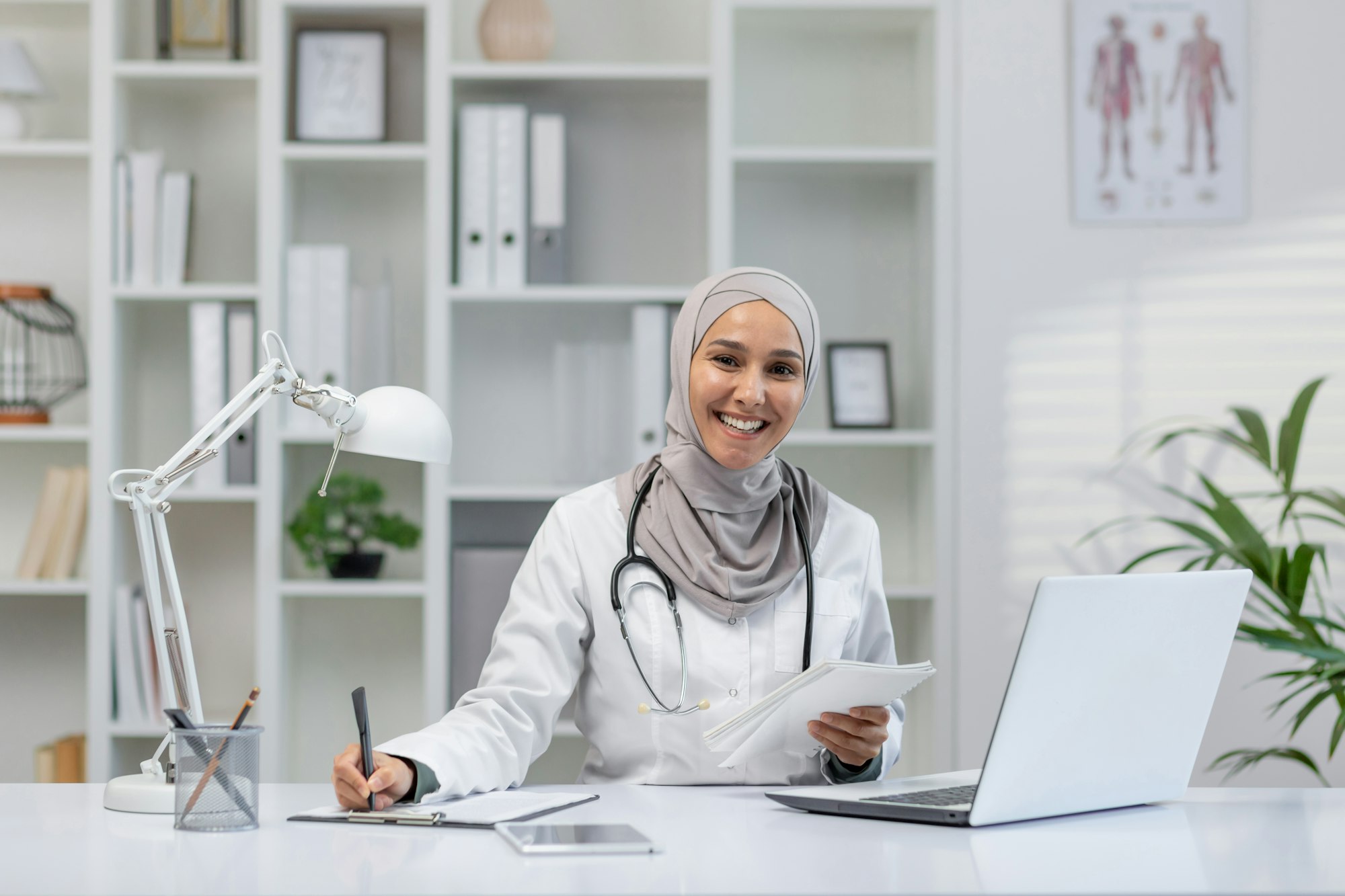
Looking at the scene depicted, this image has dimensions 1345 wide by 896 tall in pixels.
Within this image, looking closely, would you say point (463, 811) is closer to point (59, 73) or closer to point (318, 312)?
point (318, 312)

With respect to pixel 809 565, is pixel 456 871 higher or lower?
lower

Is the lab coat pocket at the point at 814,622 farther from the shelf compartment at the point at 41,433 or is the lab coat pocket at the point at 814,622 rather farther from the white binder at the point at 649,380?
the shelf compartment at the point at 41,433

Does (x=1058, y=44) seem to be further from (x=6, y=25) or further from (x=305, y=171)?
(x=6, y=25)

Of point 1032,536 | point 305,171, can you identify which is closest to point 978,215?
point 1032,536

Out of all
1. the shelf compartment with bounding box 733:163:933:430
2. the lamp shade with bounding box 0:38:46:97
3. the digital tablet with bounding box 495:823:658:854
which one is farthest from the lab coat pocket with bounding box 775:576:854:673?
the lamp shade with bounding box 0:38:46:97

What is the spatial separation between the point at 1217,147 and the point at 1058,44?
1.36 feet

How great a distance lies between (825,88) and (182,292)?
1.56 meters

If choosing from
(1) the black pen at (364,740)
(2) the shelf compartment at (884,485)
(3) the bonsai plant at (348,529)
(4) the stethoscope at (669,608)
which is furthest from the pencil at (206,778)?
(2) the shelf compartment at (884,485)

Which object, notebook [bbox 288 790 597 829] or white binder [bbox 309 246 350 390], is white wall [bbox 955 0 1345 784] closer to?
white binder [bbox 309 246 350 390]

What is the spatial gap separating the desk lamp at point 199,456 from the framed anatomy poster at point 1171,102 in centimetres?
181

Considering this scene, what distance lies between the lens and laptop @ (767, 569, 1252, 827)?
1037 millimetres

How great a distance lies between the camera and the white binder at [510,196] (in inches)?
101

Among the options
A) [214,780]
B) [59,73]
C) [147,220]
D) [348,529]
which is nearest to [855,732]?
[214,780]

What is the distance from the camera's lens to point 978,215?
2.55 meters
